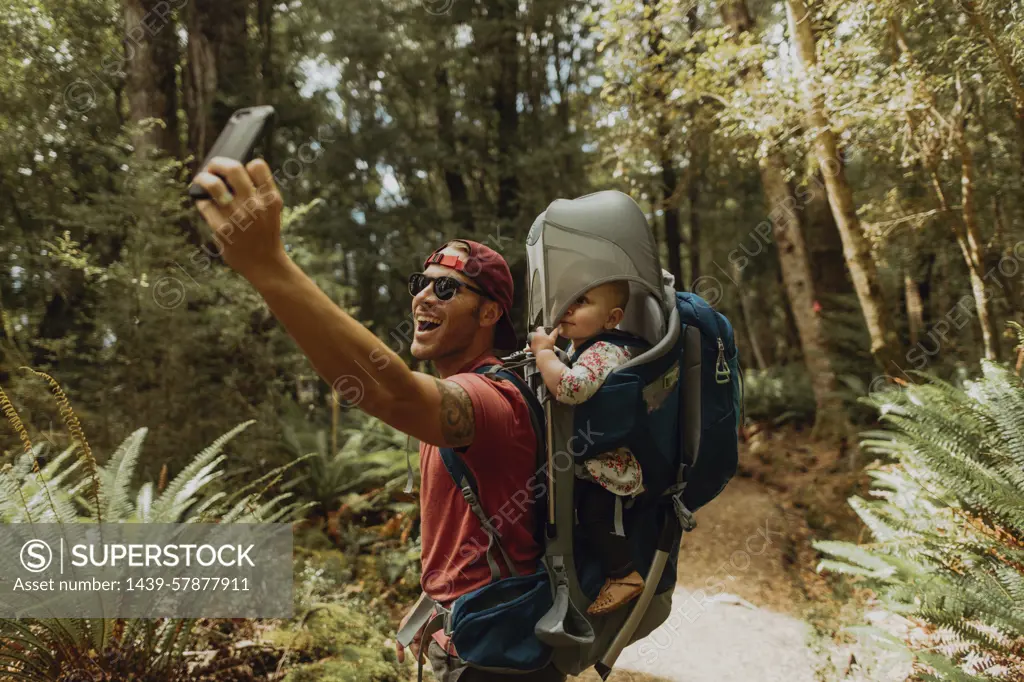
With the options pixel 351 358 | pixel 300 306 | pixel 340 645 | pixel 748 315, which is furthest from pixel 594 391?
pixel 748 315

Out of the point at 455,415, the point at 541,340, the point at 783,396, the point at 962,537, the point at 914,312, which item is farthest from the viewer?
the point at 783,396

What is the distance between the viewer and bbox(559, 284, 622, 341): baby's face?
5.81 ft

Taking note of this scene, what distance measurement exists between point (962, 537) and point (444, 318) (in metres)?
4.06

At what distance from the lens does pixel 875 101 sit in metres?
5.97

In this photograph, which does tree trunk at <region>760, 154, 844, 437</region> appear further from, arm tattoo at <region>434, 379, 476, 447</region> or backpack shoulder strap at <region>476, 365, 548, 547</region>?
arm tattoo at <region>434, 379, 476, 447</region>

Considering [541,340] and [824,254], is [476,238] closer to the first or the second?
[824,254]

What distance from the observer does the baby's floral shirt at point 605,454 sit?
5.18 feet

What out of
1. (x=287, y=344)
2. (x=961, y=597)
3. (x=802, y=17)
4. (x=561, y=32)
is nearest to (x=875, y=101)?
(x=802, y=17)

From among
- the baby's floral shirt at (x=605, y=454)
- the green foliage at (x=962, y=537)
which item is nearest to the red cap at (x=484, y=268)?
the baby's floral shirt at (x=605, y=454)

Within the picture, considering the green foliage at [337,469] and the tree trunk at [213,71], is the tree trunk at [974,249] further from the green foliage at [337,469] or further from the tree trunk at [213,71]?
the tree trunk at [213,71]

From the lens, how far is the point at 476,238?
392 inches

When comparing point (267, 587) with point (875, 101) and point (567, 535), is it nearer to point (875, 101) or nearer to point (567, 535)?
point (567, 535)

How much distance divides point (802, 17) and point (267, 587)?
22.7 ft

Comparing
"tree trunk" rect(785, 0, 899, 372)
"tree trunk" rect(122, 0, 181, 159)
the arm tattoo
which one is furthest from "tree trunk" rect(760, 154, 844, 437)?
the arm tattoo
